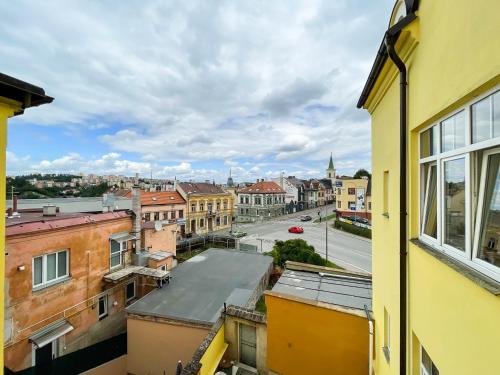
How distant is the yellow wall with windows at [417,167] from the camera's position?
153 centimetres

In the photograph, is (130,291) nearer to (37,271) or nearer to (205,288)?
(205,288)

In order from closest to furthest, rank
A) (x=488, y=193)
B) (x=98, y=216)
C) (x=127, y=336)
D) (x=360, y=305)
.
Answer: (x=488, y=193) < (x=360, y=305) < (x=127, y=336) < (x=98, y=216)

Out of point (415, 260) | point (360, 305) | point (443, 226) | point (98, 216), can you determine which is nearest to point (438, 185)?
point (443, 226)

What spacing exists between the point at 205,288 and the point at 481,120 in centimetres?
1314

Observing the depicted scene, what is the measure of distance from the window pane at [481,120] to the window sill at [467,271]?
0.89m

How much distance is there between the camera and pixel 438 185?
2342 mm

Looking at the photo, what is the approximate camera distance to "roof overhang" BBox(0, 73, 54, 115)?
2738 mm

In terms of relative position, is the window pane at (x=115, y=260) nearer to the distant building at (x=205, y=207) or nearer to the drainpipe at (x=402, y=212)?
the drainpipe at (x=402, y=212)

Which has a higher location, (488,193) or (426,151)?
(426,151)

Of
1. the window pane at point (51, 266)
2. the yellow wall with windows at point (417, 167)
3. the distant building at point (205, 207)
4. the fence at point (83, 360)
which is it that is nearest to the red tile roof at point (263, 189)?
the distant building at point (205, 207)

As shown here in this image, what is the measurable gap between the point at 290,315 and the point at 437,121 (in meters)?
4.98

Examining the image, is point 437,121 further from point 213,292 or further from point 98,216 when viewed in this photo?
point 98,216

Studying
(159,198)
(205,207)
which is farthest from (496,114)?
(205,207)

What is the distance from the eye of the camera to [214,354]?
658cm
